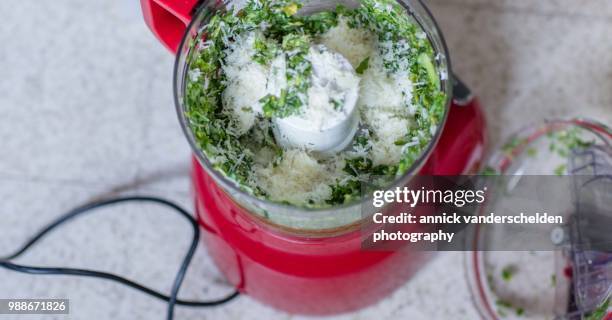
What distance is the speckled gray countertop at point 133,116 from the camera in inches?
37.3

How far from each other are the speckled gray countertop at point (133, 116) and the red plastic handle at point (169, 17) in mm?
277

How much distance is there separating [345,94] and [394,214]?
18cm

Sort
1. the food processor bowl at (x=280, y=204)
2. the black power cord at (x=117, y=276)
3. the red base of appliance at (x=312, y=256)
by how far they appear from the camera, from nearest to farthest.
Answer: the food processor bowl at (x=280, y=204) → the red base of appliance at (x=312, y=256) → the black power cord at (x=117, y=276)

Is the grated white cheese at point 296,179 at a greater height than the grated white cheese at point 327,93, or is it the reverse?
the grated white cheese at point 327,93

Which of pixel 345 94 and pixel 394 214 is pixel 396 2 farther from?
pixel 394 214

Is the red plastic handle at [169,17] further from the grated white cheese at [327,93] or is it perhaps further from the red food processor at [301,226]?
the grated white cheese at [327,93]

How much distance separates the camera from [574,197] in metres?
0.92

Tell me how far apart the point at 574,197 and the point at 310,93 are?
44 centimetres

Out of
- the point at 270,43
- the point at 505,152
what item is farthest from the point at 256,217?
the point at 505,152

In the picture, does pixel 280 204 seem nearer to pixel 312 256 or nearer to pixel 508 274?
pixel 312 256

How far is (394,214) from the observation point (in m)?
0.78

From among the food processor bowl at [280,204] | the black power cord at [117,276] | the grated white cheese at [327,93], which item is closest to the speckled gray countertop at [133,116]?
the black power cord at [117,276]

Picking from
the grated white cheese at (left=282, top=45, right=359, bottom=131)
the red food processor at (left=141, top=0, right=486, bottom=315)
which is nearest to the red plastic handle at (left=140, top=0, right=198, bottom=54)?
the red food processor at (left=141, top=0, right=486, bottom=315)

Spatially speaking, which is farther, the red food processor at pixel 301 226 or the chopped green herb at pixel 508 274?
the chopped green herb at pixel 508 274
